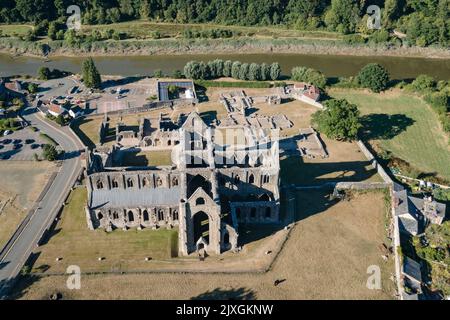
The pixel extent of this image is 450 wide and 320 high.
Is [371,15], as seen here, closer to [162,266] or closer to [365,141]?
[365,141]

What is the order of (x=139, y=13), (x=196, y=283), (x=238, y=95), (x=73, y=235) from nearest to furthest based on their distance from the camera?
(x=196, y=283)
(x=73, y=235)
(x=238, y=95)
(x=139, y=13)

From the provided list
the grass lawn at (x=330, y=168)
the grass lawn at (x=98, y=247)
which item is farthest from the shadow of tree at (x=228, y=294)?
the grass lawn at (x=330, y=168)

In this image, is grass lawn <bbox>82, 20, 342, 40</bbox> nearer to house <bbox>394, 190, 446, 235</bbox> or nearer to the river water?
the river water

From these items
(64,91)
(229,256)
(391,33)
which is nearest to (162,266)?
(229,256)

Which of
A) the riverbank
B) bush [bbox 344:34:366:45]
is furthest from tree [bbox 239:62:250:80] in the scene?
bush [bbox 344:34:366:45]

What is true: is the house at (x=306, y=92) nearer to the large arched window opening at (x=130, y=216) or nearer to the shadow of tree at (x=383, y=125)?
the shadow of tree at (x=383, y=125)

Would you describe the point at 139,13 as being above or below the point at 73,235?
above
